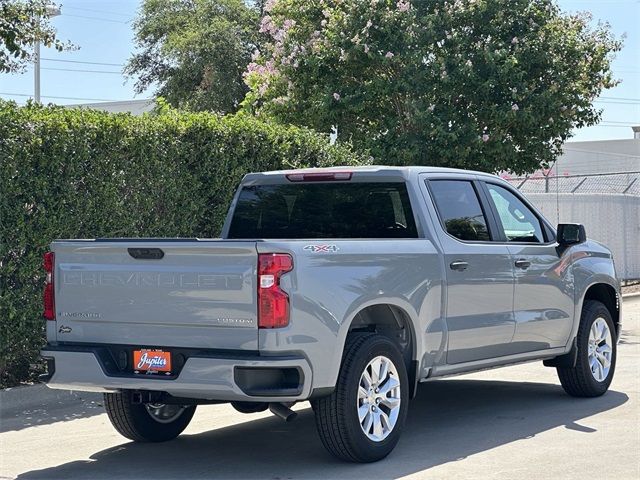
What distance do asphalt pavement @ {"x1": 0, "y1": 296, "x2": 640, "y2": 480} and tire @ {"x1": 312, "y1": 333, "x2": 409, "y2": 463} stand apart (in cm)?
14

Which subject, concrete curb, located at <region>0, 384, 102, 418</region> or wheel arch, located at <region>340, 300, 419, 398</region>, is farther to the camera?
concrete curb, located at <region>0, 384, 102, 418</region>

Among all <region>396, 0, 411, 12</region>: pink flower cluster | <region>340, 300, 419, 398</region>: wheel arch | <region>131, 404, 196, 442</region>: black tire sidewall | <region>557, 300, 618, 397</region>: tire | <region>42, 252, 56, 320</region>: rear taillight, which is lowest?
<region>131, 404, 196, 442</region>: black tire sidewall

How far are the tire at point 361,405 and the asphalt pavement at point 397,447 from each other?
0.14 m

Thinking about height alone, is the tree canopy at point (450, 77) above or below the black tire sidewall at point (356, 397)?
above

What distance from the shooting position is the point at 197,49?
42906mm

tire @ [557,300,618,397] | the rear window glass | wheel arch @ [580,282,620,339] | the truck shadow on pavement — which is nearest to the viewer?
the truck shadow on pavement

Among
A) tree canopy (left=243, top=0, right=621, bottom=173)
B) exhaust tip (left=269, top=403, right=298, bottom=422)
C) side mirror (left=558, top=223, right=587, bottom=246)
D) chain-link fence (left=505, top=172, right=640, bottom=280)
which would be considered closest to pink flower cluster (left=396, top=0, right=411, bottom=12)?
tree canopy (left=243, top=0, right=621, bottom=173)

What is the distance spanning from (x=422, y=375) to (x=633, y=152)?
1764 inches

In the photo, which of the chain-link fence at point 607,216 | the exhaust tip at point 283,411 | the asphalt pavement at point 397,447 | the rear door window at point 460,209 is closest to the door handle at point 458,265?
the rear door window at point 460,209

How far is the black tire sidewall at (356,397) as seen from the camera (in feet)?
24.2

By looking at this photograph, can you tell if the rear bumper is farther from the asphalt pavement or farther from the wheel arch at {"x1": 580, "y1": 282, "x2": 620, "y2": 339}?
the wheel arch at {"x1": 580, "y1": 282, "x2": 620, "y2": 339}

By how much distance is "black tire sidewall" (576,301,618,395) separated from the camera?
10.1 meters

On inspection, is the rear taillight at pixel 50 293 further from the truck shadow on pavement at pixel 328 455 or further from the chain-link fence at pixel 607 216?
the chain-link fence at pixel 607 216

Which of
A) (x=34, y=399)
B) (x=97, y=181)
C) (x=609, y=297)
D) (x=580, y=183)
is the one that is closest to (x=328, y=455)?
(x=34, y=399)
